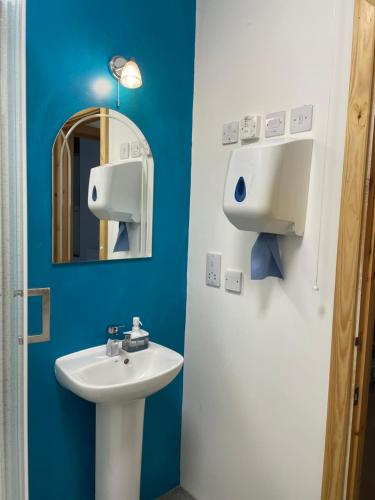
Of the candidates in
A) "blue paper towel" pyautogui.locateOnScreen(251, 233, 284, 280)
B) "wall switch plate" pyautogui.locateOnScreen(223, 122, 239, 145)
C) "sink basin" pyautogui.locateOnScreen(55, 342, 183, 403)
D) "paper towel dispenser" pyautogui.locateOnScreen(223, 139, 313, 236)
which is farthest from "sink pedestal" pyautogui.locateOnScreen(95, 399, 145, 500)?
"wall switch plate" pyautogui.locateOnScreen(223, 122, 239, 145)

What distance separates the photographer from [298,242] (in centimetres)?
150

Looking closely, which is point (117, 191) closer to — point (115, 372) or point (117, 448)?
point (115, 372)

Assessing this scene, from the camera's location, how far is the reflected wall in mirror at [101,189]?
1.54 meters

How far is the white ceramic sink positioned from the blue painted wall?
4.1 inches

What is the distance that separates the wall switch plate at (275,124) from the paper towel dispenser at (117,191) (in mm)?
586

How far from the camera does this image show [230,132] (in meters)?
1.73

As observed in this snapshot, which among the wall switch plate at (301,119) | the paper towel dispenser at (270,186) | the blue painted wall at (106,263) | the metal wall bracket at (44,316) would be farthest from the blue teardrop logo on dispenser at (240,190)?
the metal wall bracket at (44,316)

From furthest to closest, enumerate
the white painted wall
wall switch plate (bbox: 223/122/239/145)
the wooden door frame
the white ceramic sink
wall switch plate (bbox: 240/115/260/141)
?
wall switch plate (bbox: 223/122/239/145), wall switch plate (bbox: 240/115/260/141), the white ceramic sink, the white painted wall, the wooden door frame

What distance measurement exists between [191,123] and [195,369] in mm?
1244

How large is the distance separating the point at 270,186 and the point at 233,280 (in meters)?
0.55

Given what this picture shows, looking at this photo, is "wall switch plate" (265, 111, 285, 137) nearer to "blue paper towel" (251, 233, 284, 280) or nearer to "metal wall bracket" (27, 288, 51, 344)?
"blue paper towel" (251, 233, 284, 280)

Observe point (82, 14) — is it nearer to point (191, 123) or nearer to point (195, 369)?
point (191, 123)

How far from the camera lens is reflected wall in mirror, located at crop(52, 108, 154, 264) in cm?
154

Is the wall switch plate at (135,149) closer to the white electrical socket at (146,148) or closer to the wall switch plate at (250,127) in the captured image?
the white electrical socket at (146,148)
